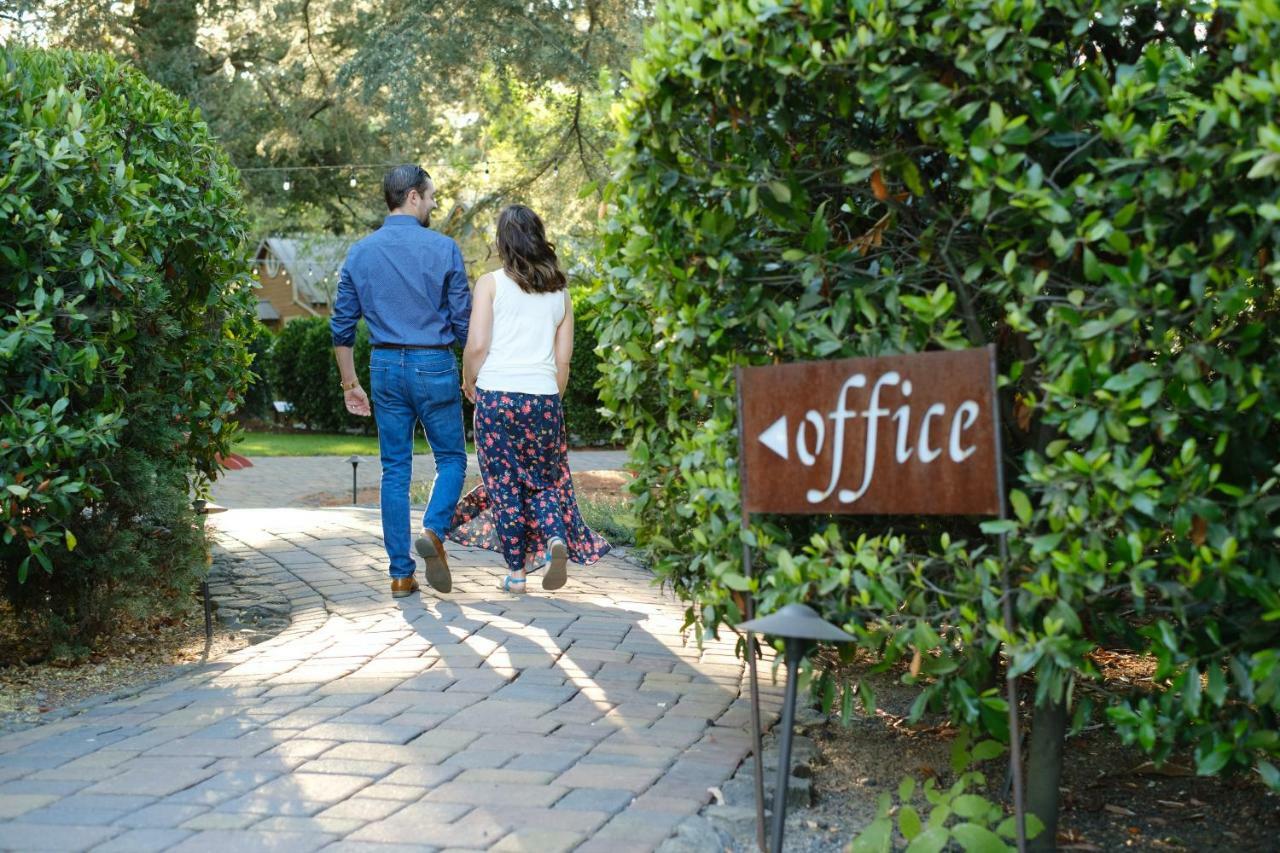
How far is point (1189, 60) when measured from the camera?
116 inches

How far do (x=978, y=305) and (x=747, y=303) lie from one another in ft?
2.73

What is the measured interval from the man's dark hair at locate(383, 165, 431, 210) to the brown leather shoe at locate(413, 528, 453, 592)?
1708mm

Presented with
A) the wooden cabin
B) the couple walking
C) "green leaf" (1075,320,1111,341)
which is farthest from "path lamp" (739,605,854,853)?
the wooden cabin

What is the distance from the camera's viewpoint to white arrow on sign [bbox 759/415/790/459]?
10.1ft

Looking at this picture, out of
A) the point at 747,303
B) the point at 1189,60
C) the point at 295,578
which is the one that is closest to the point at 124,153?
the point at 295,578

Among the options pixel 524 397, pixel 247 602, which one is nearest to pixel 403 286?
pixel 524 397

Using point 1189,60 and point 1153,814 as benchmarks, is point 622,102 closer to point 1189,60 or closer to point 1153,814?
point 1189,60

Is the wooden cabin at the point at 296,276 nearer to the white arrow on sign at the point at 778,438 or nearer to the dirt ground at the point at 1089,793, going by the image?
the dirt ground at the point at 1089,793

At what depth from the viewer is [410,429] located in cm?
612

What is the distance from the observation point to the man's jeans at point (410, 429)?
6008mm

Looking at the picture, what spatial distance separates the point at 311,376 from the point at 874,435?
2298 centimetres

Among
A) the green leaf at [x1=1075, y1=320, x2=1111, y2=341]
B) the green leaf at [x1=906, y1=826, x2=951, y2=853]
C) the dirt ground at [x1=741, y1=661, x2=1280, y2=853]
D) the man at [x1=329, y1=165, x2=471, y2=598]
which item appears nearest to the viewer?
the green leaf at [x1=1075, y1=320, x2=1111, y2=341]

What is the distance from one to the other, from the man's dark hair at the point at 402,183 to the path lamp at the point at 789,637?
12.7ft

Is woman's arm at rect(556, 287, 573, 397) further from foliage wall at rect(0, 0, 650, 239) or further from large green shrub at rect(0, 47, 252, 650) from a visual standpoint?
foliage wall at rect(0, 0, 650, 239)
